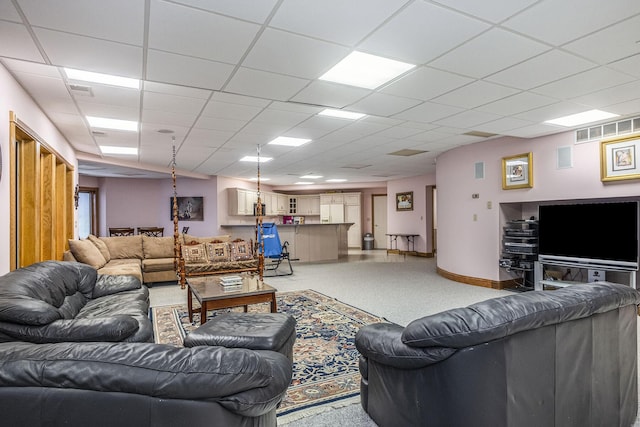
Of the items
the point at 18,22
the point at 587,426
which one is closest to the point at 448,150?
the point at 587,426

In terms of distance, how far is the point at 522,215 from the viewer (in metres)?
6.43

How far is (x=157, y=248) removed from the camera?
7.10 meters

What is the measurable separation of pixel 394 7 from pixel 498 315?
6.00ft

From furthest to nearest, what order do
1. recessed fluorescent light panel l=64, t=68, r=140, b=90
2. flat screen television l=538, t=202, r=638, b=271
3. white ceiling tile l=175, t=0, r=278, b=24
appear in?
flat screen television l=538, t=202, r=638, b=271, recessed fluorescent light panel l=64, t=68, r=140, b=90, white ceiling tile l=175, t=0, r=278, b=24

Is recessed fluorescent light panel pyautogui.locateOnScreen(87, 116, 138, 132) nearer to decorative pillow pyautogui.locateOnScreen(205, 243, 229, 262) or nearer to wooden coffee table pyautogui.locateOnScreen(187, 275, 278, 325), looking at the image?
decorative pillow pyautogui.locateOnScreen(205, 243, 229, 262)

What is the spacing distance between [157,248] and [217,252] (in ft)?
6.42

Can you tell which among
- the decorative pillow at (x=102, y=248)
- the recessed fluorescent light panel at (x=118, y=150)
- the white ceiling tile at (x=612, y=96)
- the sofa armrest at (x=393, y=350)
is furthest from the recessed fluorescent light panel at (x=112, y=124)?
the white ceiling tile at (x=612, y=96)

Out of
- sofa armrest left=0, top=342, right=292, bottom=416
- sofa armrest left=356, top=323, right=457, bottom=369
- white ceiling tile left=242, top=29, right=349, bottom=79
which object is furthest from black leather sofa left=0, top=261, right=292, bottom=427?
white ceiling tile left=242, top=29, right=349, bottom=79

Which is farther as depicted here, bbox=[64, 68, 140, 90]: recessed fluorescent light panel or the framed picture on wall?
the framed picture on wall

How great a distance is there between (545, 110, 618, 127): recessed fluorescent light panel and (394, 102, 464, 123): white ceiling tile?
1.45 m

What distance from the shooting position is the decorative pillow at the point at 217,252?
19.1ft

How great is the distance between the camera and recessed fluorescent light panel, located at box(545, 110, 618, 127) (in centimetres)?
447

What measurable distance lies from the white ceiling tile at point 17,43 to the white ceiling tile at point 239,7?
3.99 feet

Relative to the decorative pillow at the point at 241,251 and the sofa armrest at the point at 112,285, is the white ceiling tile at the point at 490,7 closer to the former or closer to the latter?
the sofa armrest at the point at 112,285
